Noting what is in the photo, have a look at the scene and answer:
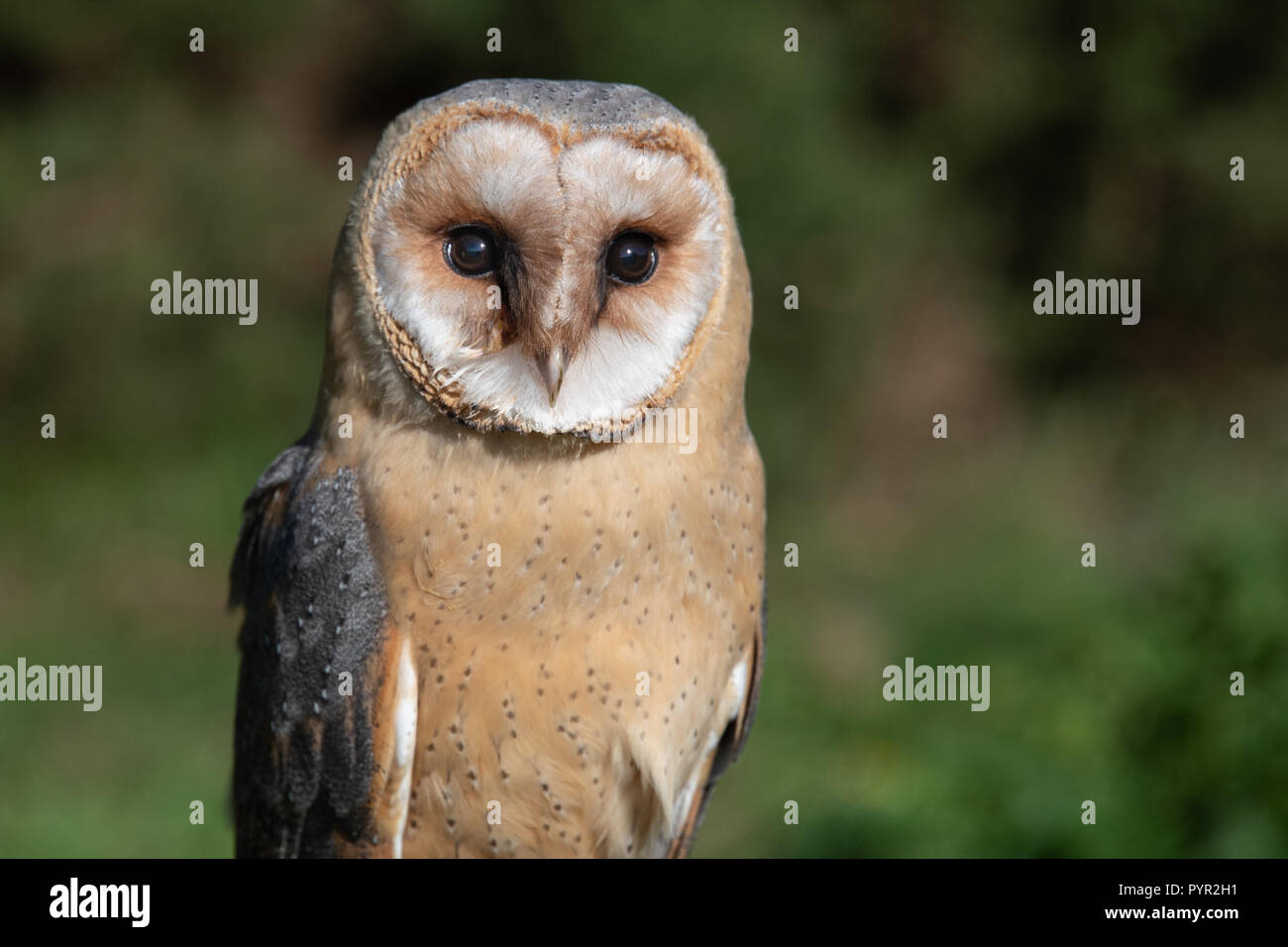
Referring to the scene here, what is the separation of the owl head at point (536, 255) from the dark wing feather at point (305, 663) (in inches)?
13.4

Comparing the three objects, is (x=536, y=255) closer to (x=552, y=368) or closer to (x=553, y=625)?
(x=552, y=368)

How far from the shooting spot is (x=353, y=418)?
2.29 meters

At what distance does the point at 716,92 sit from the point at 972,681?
313cm

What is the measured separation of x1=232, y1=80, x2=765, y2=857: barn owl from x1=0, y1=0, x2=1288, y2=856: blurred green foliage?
7.77 ft

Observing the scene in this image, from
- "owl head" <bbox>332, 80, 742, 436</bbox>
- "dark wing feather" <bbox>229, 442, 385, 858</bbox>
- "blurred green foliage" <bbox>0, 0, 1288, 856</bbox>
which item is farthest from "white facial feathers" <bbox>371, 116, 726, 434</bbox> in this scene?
"blurred green foliage" <bbox>0, 0, 1288, 856</bbox>

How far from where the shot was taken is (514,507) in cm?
221

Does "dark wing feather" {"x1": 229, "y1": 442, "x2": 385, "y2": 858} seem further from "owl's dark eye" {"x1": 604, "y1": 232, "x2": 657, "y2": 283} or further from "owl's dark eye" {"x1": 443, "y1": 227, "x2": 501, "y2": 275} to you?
"owl's dark eye" {"x1": 604, "y1": 232, "x2": 657, "y2": 283}

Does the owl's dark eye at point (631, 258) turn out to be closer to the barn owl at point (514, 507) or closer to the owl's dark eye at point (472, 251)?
the barn owl at point (514, 507)

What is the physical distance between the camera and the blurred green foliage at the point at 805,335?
18.5 feet

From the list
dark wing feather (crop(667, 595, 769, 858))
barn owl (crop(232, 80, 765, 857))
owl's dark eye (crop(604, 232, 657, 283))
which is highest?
owl's dark eye (crop(604, 232, 657, 283))

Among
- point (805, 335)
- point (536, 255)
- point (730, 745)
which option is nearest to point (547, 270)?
point (536, 255)

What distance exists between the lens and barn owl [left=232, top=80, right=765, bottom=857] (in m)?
2.02

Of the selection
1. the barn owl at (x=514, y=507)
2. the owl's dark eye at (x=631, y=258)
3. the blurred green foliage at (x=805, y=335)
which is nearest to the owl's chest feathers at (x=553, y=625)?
the barn owl at (x=514, y=507)

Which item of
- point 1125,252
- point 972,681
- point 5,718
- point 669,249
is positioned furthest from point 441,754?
point 1125,252
